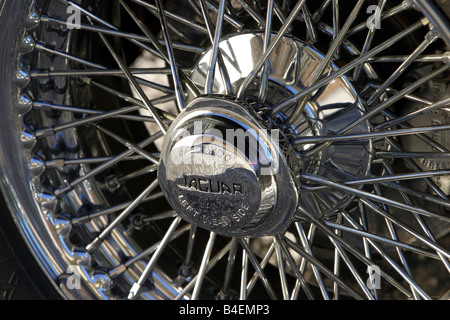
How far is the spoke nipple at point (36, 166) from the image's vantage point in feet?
3.42

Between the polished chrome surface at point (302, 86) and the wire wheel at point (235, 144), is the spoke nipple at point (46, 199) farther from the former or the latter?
the polished chrome surface at point (302, 86)

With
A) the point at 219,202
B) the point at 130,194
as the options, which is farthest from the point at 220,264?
the point at 219,202

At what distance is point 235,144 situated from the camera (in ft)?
2.33

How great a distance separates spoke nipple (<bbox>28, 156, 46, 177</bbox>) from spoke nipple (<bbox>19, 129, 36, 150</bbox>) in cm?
3

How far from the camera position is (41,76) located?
1007 millimetres

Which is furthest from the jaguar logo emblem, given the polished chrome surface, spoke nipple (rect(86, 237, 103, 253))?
A: spoke nipple (rect(86, 237, 103, 253))

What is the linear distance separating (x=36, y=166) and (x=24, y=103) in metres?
0.12

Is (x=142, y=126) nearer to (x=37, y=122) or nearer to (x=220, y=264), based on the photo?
(x=37, y=122)

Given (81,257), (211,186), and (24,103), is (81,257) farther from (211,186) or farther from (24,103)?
(211,186)

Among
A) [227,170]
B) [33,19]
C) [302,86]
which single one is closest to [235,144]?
[227,170]

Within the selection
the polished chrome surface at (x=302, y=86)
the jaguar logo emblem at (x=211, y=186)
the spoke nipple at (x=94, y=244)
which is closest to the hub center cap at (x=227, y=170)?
the jaguar logo emblem at (x=211, y=186)

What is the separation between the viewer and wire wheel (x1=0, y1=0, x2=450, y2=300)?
73 cm

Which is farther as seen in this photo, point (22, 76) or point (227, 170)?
point (22, 76)
